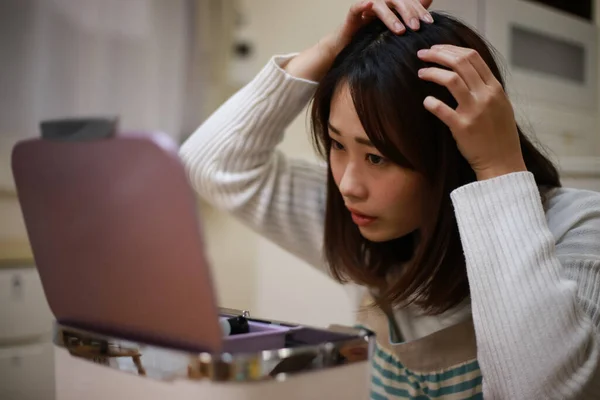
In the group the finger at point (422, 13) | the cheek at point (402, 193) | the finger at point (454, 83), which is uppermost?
the finger at point (422, 13)

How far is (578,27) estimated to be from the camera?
1.28m

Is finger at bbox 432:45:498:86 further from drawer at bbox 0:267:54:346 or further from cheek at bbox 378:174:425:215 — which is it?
drawer at bbox 0:267:54:346

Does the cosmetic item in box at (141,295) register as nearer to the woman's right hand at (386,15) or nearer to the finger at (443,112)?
the finger at (443,112)

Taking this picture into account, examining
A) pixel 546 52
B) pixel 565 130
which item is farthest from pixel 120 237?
pixel 546 52

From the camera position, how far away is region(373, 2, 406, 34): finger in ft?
2.44

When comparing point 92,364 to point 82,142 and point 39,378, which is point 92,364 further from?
point 39,378

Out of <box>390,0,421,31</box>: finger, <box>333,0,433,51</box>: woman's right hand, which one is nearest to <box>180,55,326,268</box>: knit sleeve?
<box>333,0,433,51</box>: woman's right hand

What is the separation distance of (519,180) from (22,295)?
75 cm

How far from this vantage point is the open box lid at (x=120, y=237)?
0.40 m

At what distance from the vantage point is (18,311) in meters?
0.96

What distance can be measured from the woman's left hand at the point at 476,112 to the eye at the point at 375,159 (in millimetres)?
87

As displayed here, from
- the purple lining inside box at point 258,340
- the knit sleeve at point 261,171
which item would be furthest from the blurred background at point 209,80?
the purple lining inside box at point 258,340

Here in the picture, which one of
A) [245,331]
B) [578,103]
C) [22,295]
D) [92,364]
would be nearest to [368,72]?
[245,331]

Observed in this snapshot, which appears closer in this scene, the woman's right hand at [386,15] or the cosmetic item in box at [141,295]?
the cosmetic item in box at [141,295]
